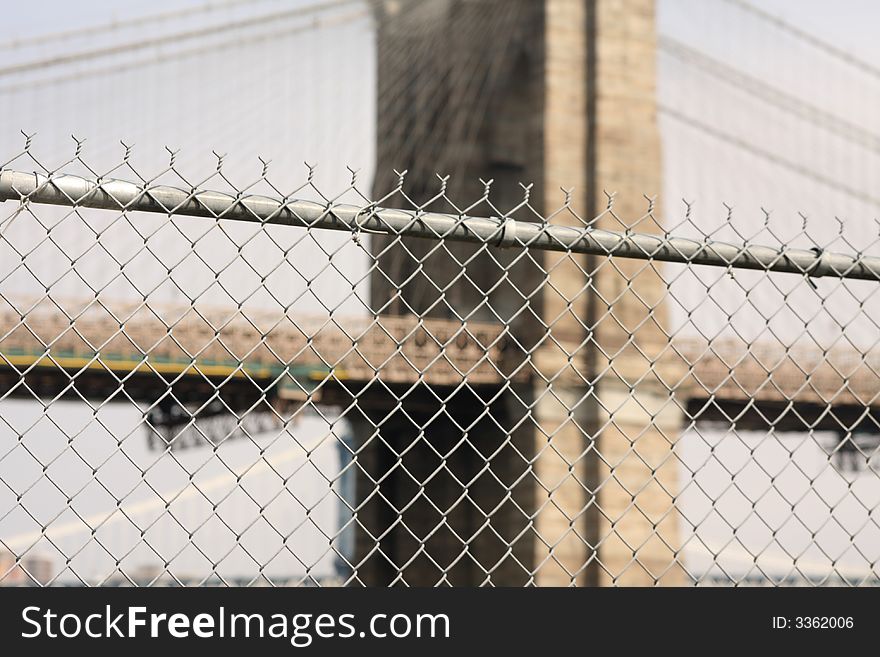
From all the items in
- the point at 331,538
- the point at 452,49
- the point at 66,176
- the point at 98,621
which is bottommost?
the point at 98,621

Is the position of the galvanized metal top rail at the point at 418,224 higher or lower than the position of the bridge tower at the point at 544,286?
lower

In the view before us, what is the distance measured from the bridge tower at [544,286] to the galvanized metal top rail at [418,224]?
1074 cm

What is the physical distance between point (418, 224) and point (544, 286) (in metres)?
13.5

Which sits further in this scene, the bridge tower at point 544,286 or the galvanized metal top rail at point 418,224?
the bridge tower at point 544,286

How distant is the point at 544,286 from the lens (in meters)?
16.0

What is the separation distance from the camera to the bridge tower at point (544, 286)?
1658 centimetres

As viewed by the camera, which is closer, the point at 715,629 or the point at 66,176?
the point at 66,176

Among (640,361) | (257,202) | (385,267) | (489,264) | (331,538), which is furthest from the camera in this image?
(385,267)

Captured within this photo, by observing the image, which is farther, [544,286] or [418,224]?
[544,286]

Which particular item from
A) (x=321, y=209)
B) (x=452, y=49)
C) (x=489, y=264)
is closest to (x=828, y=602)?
(x=321, y=209)

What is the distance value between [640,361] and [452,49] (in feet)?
26.9

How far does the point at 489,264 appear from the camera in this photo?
20.4 metres

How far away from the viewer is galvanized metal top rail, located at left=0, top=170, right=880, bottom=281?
2.32 m

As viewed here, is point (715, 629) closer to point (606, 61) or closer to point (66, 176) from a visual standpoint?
point (66, 176)
